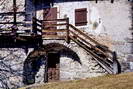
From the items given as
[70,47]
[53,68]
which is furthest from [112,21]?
[53,68]

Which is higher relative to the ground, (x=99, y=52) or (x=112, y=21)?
(x=112, y=21)

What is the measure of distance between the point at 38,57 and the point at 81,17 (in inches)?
168

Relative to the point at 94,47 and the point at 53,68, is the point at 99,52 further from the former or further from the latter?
the point at 53,68

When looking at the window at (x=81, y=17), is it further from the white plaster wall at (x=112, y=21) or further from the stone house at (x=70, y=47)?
the white plaster wall at (x=112, y=21)

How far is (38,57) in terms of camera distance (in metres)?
21.8

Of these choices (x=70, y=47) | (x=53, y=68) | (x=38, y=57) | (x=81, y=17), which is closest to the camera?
(x=70, y=47)

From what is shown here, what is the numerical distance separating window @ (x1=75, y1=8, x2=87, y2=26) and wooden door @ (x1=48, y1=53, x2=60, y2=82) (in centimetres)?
291

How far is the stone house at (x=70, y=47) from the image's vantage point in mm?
20156

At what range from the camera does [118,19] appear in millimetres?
20453

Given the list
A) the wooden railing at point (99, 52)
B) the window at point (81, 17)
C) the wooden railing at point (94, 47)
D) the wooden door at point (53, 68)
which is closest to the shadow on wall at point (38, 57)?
the wooden door at point (53, 68)

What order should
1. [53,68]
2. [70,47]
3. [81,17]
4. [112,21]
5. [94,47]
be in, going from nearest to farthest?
[94,47], [70,47], [112,21], [81,17], [53,68]

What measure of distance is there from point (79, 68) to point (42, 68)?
3019 millimetres

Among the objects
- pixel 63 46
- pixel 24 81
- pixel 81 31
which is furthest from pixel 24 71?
pixel 81 31

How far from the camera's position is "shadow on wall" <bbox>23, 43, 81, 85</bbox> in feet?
68.2
